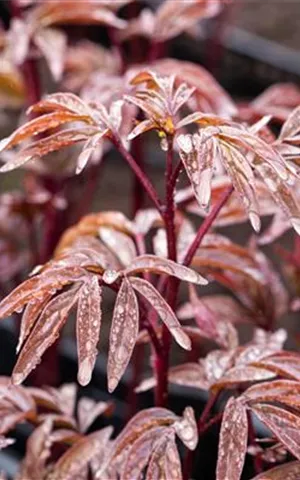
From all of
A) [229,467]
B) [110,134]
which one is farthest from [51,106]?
[229,467]

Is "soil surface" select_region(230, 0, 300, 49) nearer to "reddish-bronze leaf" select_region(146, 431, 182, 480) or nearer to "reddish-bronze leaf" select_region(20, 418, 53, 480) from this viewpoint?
"reddish-bronze leaf" select_region(20, 418, 53, 480)

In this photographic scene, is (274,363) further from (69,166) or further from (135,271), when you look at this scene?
(69,166)

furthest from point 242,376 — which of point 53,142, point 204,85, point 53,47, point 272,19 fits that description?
point 272,19

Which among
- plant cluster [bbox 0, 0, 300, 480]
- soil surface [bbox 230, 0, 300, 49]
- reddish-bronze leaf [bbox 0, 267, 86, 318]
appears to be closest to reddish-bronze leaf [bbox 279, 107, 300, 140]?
plant cluster [bbox 0, 0, 300, 480]

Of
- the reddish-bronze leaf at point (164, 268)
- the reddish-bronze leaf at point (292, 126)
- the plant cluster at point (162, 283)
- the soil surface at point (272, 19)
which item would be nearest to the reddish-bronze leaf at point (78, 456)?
the plant cluster at point (162, 283)

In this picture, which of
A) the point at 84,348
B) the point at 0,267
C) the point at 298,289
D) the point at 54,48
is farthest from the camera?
the point at 0,267

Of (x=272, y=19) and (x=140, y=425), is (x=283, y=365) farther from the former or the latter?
(x=272, y=19)
